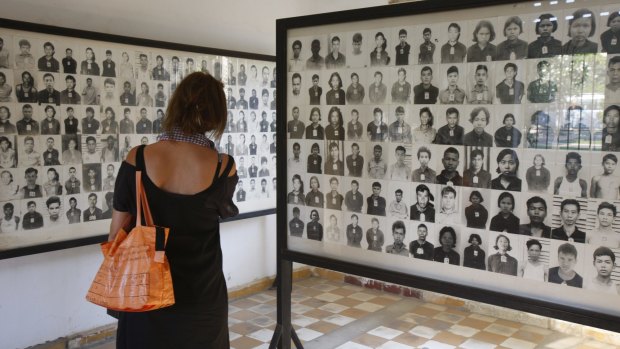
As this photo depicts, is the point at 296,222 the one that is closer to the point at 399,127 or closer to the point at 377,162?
the point at 377,162

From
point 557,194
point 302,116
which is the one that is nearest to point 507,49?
point 557,194

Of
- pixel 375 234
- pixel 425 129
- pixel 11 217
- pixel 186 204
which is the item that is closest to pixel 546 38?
pixel 425 129

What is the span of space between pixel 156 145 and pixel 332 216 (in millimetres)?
1169

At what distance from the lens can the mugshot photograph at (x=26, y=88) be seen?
3.56 m

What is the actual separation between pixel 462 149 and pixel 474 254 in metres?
0.47

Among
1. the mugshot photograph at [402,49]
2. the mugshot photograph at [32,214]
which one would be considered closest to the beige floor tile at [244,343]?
the mugshot photograph at [32,214]

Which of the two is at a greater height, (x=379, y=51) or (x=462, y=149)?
(x=379, y=51)

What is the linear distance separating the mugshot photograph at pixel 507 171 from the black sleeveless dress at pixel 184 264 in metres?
1.14

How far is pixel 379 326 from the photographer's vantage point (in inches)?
189

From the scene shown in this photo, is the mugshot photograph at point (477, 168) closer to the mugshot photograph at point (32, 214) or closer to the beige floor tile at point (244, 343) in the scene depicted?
the beige floor tile at point (244, 343)

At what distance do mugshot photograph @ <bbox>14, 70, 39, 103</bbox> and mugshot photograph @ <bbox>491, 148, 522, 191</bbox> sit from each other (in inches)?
115

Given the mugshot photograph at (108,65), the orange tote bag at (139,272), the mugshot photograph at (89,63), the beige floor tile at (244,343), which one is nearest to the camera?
the orange tote bag at (139,272)

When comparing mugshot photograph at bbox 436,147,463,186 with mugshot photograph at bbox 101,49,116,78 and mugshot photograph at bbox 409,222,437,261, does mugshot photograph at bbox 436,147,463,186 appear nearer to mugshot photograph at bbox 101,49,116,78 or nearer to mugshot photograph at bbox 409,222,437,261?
mugshot photograph at bbox 409,222,437,261

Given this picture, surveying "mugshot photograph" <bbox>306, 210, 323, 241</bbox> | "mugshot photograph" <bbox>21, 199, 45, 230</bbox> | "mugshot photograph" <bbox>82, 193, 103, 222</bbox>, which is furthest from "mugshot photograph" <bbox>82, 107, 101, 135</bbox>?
"mugshot photograph" <bbox>306, 210, 323, 241</bbox>
